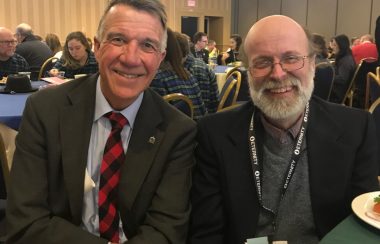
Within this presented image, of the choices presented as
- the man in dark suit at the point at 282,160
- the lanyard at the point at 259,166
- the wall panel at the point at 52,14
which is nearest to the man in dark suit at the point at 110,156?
the man in dark suit at the point at 282,160

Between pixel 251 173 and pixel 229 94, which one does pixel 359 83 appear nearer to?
pixel 229 94

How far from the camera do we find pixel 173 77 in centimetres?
337

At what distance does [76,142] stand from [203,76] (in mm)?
2384

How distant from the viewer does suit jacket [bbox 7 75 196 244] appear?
1427mm

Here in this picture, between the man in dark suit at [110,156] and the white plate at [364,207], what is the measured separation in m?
0.59

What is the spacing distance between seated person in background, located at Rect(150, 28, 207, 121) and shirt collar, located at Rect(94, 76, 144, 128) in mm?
1768

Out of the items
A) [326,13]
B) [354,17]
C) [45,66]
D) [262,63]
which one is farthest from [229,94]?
[326,13]

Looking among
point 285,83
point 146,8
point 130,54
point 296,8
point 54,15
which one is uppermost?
point 296,8

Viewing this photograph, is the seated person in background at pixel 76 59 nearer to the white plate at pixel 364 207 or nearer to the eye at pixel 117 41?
the eye at pixel 117 41

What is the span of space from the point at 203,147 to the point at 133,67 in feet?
1.33

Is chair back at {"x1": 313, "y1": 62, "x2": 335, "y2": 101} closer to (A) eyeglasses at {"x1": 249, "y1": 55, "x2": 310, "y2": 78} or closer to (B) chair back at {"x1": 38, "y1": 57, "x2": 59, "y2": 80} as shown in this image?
(B) chair back at {"x1": 38, "y1": 57, "x2": 59, "y2": 80}

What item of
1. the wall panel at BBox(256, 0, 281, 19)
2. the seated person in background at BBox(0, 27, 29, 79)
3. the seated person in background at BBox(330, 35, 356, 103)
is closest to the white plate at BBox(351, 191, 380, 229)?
the seated person in background at BBox(0, 27, 29, 79)

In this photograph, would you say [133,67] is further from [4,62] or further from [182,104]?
[4,62]

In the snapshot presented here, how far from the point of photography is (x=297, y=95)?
153 cm
